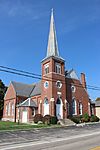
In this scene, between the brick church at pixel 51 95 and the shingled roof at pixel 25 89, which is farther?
the shingled roof at pixel 25 89

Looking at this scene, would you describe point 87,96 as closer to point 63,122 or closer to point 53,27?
point 63,122

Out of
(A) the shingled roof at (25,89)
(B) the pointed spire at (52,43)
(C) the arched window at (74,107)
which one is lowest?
(C) the arched window at (74,107)

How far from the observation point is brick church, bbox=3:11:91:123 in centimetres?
3650

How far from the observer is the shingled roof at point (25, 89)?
4275 cm

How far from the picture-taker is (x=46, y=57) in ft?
129

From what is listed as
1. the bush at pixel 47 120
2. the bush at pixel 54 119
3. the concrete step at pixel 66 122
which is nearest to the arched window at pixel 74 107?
the concrete step at pixel 66 122

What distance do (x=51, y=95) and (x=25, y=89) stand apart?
1115cm

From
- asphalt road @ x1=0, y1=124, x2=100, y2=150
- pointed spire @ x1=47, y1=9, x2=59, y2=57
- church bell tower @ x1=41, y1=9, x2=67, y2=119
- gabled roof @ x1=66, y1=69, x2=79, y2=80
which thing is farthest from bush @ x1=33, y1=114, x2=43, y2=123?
asphalt road @ x1=0, y1=124, x2=100, y2=150

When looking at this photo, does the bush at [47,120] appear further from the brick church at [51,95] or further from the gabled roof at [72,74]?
the gabled roof at [72,74]

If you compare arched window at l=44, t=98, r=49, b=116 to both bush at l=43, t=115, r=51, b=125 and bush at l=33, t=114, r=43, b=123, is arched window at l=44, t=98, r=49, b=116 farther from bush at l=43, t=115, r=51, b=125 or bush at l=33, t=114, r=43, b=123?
bush at l=43, t=115, r=51, b=125

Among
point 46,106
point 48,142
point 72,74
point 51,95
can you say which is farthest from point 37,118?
point 48,142

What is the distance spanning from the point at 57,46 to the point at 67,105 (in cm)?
1235

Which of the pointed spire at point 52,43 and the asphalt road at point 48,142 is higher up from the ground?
the pointed spire at point 52,43

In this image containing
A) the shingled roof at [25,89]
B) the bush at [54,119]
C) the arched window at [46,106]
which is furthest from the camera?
the shingled roof at [25,89]
